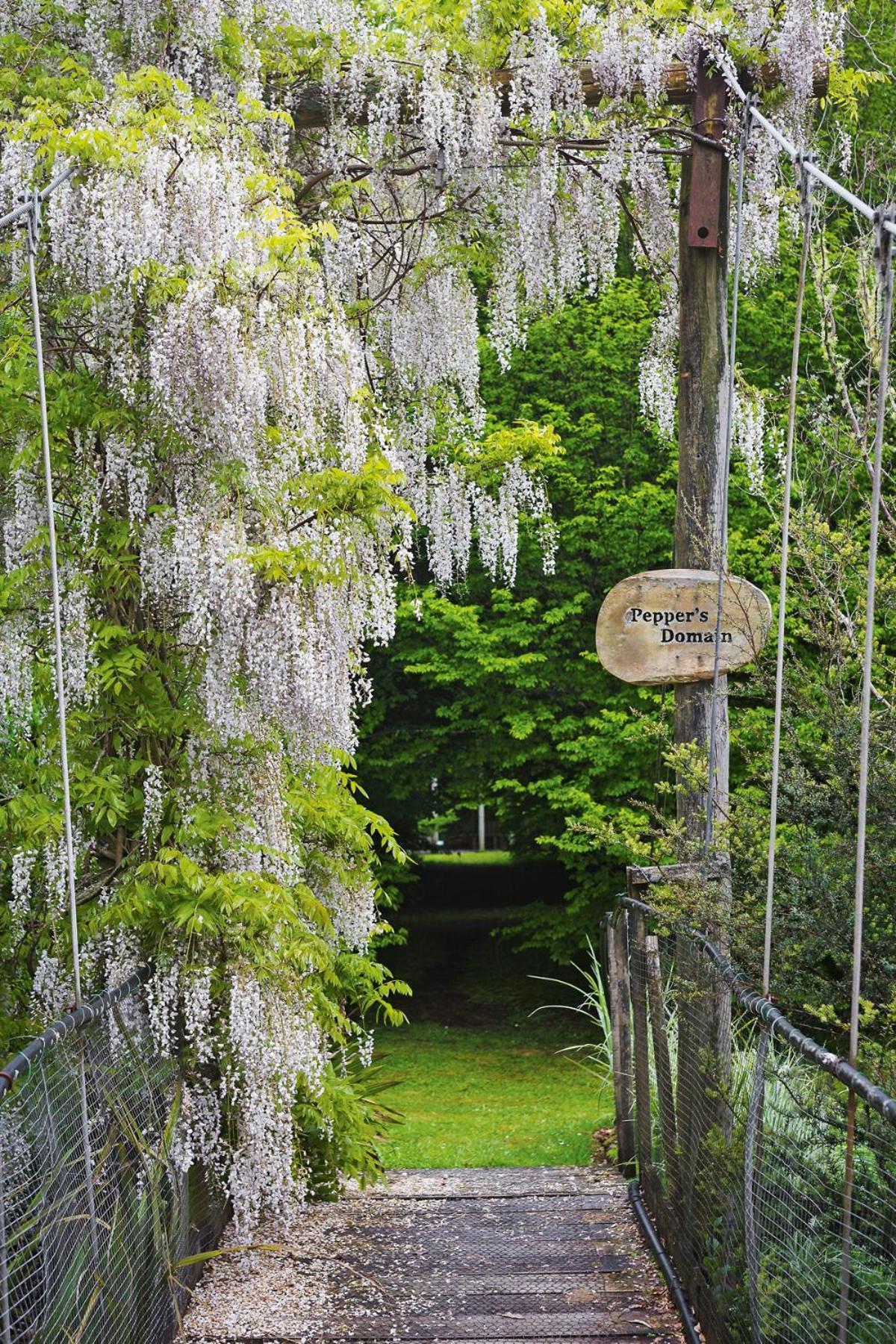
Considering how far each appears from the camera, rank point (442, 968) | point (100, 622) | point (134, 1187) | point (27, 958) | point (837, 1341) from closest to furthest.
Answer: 1. point (837, 1341)
2. point (134, 1187)
3. point (100, 622)
4. point (27, 958)
5. point (442, 968)

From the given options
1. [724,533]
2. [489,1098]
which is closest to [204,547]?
[724,533]

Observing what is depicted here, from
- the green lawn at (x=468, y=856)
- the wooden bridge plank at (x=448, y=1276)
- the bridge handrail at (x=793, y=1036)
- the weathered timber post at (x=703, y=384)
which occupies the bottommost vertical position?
the green lawn at (x=468, y=856)

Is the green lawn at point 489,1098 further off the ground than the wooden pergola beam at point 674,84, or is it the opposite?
the wooden pergola beam at point 674,84

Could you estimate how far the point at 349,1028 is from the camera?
14.0 ft

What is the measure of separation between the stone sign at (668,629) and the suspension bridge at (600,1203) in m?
0.10

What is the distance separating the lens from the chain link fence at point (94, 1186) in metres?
2.43

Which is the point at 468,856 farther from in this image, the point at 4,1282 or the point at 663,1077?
the point at 4,1282

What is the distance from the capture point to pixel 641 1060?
4117mm

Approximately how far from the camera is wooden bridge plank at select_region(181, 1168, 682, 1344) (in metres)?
3.22

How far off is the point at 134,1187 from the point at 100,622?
131 cm

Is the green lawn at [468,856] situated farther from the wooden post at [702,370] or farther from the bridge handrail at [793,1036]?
the bridge handrail at [793,1036]

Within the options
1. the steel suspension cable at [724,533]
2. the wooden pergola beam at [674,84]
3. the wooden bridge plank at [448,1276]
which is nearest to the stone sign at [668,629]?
the steel suspension cable at [724,533]

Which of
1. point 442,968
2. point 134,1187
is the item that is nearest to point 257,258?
point 134,1187

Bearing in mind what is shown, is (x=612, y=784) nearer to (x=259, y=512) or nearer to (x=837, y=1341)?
(x=259, y=512)
